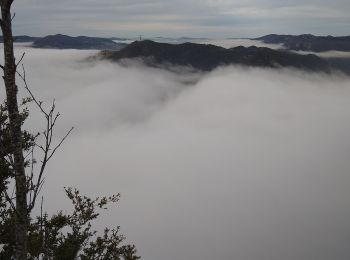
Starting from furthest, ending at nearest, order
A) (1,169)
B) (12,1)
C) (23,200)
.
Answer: (1,169), (23,200), (12,1)

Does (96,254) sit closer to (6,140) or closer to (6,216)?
(6,216)

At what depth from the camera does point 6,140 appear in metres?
15.3

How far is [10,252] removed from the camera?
15578mm

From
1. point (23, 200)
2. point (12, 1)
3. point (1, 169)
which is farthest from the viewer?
point (1, 169)

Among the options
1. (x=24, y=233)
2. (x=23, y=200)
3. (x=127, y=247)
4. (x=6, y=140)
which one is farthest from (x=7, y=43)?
(x=127, y=247)

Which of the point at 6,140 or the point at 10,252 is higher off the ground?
the point at 6,140

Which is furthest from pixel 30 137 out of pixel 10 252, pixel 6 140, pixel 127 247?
pixel 127 247

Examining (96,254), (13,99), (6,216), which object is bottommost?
(96,254)

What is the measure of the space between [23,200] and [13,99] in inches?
61.1

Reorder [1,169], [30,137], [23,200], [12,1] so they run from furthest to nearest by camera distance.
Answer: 1. [30,137]
2. [1,169]
3. [23,200]
4. [12,1]

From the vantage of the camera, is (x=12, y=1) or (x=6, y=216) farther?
(x=6, y=216)

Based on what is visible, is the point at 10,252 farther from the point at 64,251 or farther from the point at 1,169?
the point at 1,169

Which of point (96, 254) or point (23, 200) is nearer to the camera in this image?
point (23, 200)

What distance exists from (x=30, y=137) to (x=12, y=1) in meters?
11.1
